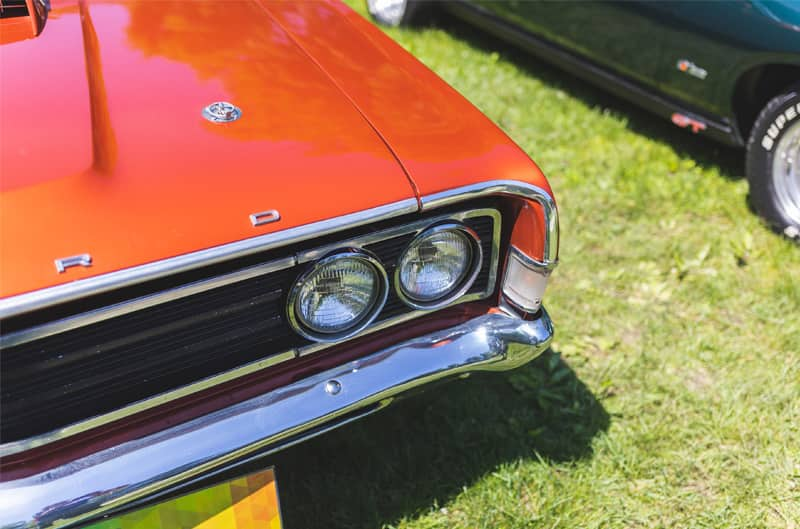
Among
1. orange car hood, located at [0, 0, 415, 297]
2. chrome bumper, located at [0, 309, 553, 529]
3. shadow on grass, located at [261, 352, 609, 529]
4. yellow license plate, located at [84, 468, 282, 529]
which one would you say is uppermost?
orange car hood, located at [0, 0, 415, 297]

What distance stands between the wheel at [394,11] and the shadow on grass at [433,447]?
114 inches

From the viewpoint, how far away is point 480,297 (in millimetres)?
1832

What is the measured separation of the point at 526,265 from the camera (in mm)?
1744

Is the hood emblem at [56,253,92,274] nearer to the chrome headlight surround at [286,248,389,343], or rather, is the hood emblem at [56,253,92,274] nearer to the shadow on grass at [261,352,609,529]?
the chrome headlight surround at [286,248,389,343]

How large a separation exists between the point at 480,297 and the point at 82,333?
0.93 meters

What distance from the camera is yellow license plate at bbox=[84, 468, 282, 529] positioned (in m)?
1.45

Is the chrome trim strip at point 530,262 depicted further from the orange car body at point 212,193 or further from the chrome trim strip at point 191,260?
the chrome trim strip at point 191,260

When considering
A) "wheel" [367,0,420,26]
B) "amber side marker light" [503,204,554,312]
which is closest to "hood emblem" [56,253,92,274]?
"amber side marker light" [503,204,554,312]

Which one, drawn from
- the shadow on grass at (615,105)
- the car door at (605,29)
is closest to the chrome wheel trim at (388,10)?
the shadow on grass at (615,105)

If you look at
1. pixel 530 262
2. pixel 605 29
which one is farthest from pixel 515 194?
pixel 605 29

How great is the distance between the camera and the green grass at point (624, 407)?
2119 millimetres

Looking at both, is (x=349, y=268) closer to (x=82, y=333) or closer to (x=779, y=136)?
(x=82, y=333)

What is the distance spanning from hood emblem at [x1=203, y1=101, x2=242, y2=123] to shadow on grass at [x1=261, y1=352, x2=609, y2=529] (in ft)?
2.94

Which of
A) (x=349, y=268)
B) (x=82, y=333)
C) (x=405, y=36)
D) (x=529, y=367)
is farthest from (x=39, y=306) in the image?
(x=405, y=36)
